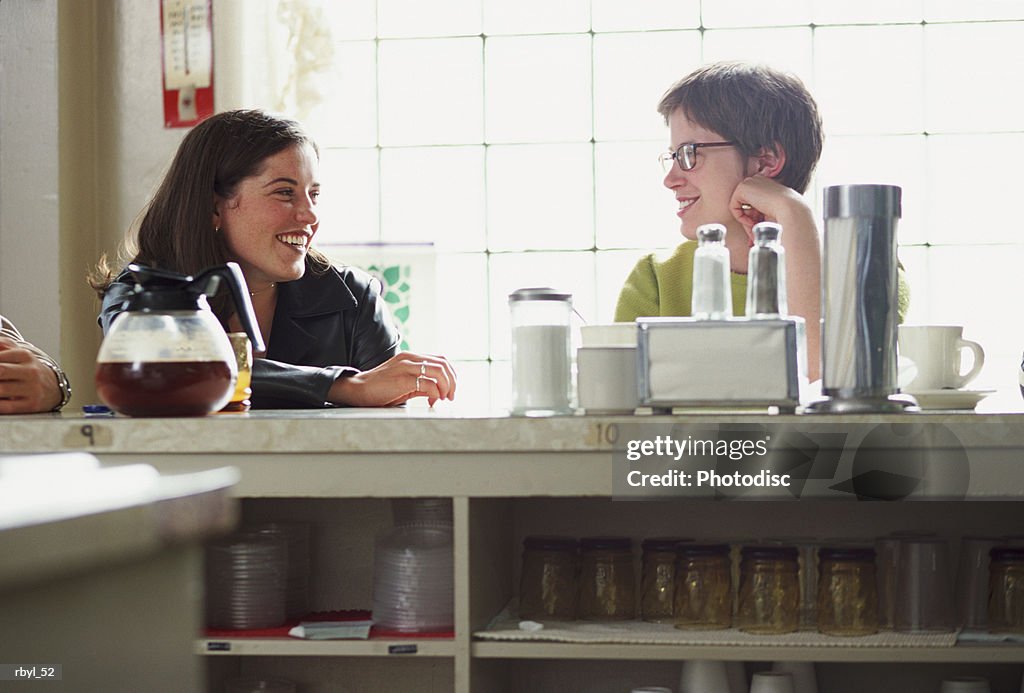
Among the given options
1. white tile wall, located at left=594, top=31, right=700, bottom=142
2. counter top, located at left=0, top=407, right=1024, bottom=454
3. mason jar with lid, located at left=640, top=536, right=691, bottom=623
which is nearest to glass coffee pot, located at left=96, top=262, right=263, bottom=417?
counter top, located at left=0, top=407, right=1024, bottom=454

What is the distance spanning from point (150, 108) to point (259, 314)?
1043 millimetres

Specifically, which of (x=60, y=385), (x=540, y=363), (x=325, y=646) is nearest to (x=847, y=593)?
(x=540, y=363)

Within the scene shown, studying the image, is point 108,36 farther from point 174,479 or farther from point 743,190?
point 174,479

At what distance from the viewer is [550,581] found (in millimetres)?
1499

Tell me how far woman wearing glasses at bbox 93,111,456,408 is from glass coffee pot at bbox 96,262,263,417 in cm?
83

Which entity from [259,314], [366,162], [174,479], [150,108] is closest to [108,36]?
[150,108]

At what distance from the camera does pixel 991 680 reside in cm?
147

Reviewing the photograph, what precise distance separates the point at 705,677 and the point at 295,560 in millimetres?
551

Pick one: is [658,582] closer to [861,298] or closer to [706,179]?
[861,298]

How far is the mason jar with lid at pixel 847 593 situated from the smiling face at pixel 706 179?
1222 millimetres

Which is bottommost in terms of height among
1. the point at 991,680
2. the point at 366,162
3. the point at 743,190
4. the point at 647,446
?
the point at 991,680

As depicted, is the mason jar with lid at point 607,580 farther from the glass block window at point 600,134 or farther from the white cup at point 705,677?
the glass block window at point 600,134

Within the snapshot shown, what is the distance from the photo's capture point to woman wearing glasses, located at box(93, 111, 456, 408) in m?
2.43

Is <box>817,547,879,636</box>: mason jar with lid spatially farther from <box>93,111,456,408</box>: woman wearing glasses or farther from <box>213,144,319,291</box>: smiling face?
<box>213,144,319,291</box>: smiling face
